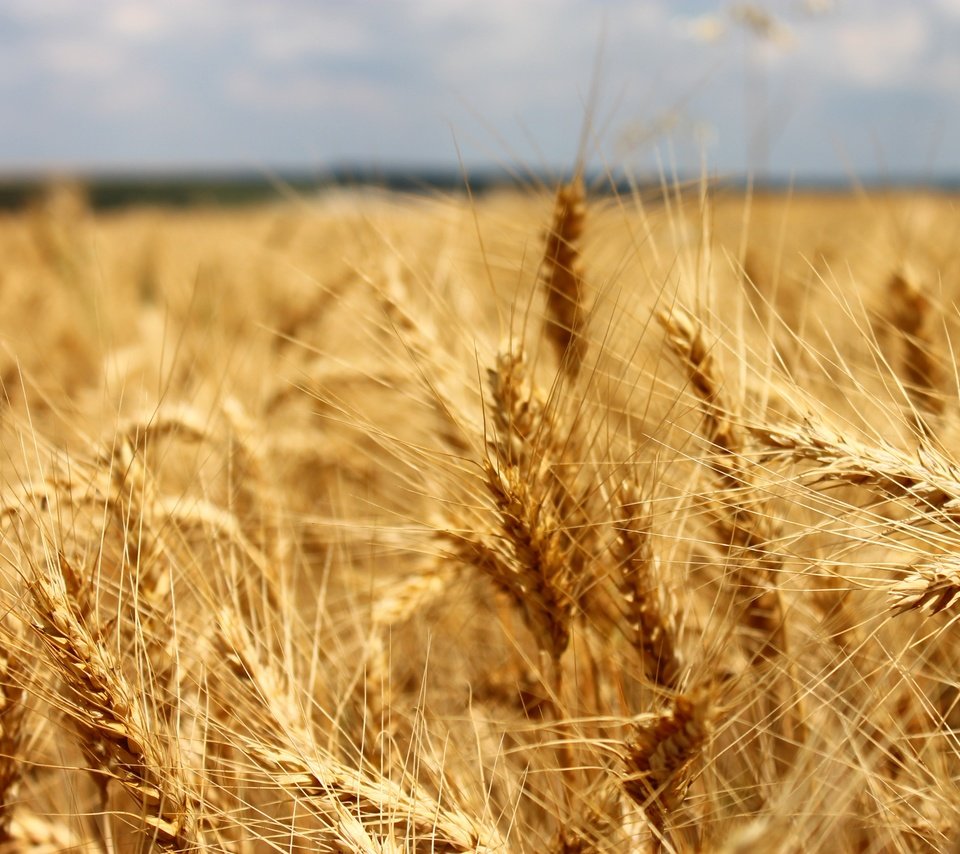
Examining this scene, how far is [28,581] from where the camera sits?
0.92m

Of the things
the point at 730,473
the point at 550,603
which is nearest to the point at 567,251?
the point at 730,473

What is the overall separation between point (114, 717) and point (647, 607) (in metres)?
0.66

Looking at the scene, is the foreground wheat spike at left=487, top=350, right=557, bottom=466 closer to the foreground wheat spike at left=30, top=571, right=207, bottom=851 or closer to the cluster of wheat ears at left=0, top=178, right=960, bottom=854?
the cluster of wheat ears at left=0, top=178, right=960, bottom=854

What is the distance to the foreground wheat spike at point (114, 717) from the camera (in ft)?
2.96

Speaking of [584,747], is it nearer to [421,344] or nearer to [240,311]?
[421,344]

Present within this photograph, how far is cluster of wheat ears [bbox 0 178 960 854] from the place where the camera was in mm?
889

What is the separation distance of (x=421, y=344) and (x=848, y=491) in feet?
2.62

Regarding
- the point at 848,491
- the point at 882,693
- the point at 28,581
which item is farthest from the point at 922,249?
the point at 28,581

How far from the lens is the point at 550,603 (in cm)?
100

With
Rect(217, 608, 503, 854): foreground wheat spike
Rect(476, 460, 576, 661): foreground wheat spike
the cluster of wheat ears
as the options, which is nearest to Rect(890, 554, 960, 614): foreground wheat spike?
the cluster of wheat ears

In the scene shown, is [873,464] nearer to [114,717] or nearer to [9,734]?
[114,717]

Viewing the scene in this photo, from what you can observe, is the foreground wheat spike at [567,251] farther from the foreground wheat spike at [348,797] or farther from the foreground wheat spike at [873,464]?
the foreground wheat spike at [348,797]

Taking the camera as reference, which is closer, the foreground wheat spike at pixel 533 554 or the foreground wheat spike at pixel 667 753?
the foreground wheat spike at pixel 667 753

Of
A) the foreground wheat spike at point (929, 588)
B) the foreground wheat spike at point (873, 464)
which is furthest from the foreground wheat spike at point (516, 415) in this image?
the foreground wheat spike at point (929, 588)
